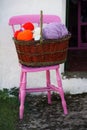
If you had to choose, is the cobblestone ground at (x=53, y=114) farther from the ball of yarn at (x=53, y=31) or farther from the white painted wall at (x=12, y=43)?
the ball of yarn at (x=53, y=31)

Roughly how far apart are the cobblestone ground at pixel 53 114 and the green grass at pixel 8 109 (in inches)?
3.9

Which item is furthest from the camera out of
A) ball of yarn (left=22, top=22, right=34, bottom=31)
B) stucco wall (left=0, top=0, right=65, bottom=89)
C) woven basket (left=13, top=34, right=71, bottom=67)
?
stucco wall (left=0, top=0, right=65, bottom=89)

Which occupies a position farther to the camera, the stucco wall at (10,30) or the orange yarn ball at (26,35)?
the stucco wall at (10,30)

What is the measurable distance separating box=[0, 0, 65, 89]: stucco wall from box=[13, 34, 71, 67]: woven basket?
0.74 meters

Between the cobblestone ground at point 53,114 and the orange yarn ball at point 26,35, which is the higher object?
the orange yarn ball at point 26,35

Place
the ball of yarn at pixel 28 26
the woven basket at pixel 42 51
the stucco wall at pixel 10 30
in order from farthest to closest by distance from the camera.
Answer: the stucco wall at pixel 10 30 → the ball of yarn at pixel 28 26 → the woven basket at pixel 42 51

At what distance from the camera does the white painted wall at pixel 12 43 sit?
592 centimetres

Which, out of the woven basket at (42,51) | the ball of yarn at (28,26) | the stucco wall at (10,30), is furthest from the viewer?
the stucco wall at (10,30)

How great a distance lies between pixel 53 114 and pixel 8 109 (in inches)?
21.9

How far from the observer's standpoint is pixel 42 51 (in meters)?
→ 5.20

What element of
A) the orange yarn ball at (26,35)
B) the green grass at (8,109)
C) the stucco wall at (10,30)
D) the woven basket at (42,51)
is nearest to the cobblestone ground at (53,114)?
the green grass at (8,109)

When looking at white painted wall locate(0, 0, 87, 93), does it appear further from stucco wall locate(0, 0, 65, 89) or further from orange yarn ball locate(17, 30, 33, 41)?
orange yarn ball locate(17, 30, 33, 41)

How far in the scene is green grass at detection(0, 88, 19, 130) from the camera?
17.2 feet

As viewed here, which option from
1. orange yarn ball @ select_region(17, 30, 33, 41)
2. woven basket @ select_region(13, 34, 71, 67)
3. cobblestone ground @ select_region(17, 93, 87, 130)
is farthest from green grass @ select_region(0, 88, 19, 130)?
orange yarn ball @ select_region(17, 30, 33, 41)
